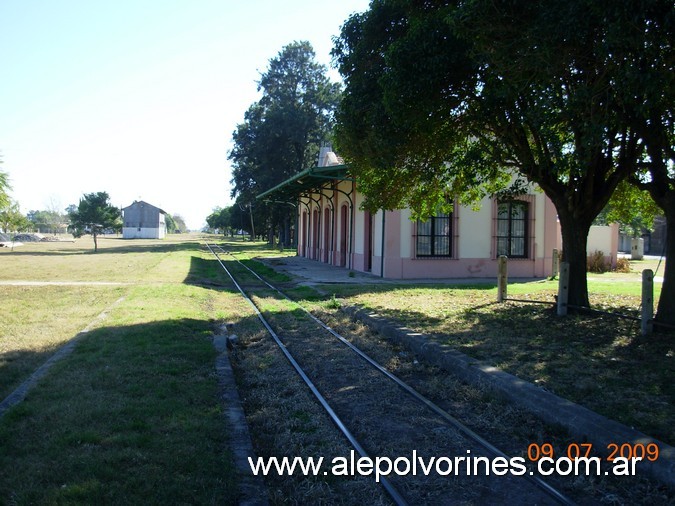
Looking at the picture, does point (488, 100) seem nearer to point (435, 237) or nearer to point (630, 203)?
point (630, 203)

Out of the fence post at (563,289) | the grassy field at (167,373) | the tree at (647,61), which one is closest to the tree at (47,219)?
the grassy field at (167,373)

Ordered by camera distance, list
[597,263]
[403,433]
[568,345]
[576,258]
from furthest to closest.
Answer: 1. [597,263]
2. [576,258]
3. [568,345]
4. [403,433]

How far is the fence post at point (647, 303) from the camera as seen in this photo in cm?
877

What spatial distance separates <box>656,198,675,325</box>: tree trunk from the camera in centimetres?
912

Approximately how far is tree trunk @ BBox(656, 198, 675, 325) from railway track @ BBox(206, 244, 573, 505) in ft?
16.1

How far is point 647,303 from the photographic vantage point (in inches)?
348

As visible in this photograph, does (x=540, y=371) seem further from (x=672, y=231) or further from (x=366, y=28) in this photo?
(x=366, y=28)

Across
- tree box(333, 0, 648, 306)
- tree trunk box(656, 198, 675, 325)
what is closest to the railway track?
tree box(333, 0, 648, 306)

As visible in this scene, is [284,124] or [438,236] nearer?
[438,236]

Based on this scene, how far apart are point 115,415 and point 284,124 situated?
4365 centimetres

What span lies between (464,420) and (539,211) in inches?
684

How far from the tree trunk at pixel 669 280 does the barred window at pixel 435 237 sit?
11160mm

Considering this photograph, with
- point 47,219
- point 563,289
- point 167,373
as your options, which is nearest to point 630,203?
point 563,289

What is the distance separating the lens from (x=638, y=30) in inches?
251
